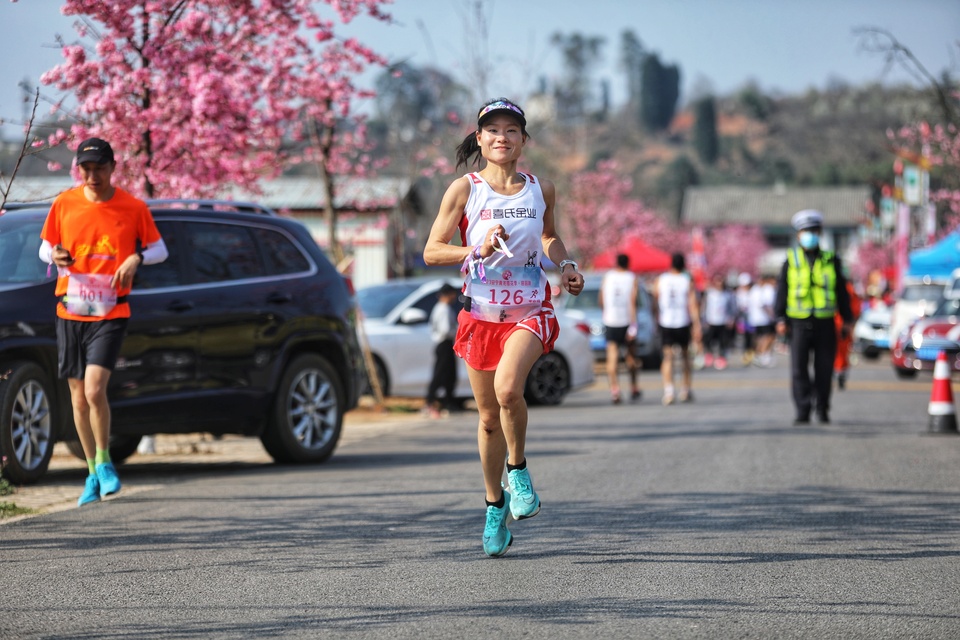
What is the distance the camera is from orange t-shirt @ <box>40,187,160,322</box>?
27.2 feet

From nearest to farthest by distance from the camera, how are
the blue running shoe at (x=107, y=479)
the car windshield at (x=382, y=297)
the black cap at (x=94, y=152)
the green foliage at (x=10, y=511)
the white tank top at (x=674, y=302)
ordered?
the green foliage at (x=10, y=511) < the black cap at (x=94, y=152) < the blue running shoe at (x=107, y=479) < the car windshield at (x=382, y=297) < the white tank top at (x=674, y=302)

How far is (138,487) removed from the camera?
968cm

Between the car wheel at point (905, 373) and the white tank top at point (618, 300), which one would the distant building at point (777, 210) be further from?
the white tank top at point (618, 300)

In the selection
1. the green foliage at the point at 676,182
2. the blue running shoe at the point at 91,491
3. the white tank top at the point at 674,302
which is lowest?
the blue running shoe at the point at 91,491

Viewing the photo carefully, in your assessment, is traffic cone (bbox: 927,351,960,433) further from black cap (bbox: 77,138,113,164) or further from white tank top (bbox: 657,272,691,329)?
black cap (bbox: 77,138,113,164)

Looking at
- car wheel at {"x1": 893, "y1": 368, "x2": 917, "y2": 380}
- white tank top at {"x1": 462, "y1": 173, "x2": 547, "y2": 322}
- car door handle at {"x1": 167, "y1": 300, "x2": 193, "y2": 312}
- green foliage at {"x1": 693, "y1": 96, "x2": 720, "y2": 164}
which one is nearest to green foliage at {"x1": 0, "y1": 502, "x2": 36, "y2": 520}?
car door handle at {"x1": 167, "y1": 300, "x2": 193, "y2": 312}

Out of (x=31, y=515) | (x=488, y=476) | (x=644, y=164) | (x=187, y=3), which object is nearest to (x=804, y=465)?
(x=488, y=476)

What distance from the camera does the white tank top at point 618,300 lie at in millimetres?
18953

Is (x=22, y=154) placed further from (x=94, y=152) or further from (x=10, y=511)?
(x=10, y=511)

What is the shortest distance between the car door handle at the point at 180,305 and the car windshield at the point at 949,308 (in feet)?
52.0

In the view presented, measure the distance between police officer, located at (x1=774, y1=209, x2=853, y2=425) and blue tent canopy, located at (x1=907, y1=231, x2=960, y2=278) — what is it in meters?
18.2

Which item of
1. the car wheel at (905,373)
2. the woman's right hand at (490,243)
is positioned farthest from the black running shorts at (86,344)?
the car wheel at (905,373)

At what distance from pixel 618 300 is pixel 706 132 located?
18006 centimetres

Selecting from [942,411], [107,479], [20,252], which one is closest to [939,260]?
A: [942,411]
